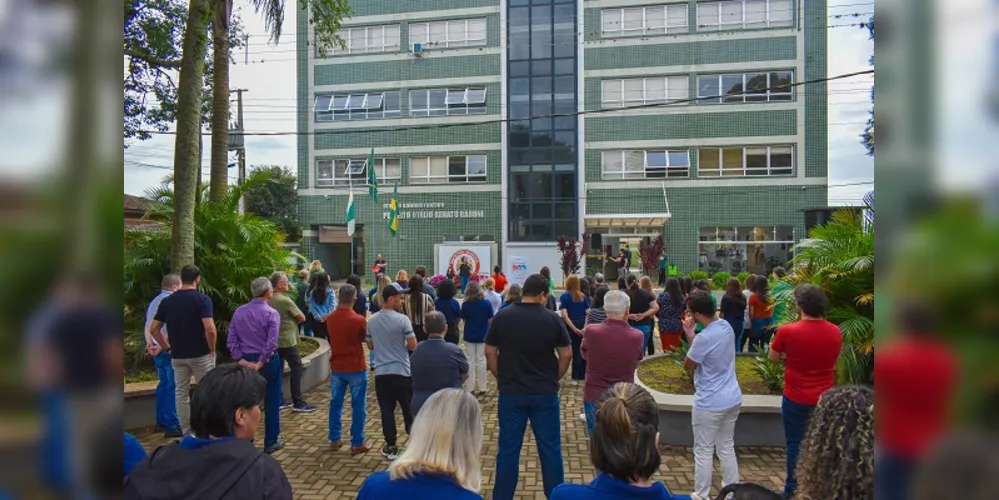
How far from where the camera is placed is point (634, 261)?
2902 centimetres

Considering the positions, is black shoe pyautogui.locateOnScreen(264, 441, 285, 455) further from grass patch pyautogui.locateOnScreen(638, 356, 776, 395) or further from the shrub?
the shrub

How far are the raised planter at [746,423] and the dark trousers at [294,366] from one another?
445 centimetres

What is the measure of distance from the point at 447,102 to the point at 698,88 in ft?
41.4

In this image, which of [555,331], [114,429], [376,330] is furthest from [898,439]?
[376,330]

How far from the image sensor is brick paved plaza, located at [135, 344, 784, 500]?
5.20 m

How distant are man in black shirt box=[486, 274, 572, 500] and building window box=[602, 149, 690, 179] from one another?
82.0 feet

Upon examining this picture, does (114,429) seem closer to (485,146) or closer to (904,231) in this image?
(904,231)

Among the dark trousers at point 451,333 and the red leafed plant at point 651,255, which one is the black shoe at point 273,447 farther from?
the red leafed plant at point 651,255

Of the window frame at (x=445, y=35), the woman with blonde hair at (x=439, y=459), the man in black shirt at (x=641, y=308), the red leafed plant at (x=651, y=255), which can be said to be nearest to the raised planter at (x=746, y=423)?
the man in black shirt at (x=641, y=308)

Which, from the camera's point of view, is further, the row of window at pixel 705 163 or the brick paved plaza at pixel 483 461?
the row of window at pixel 705 163

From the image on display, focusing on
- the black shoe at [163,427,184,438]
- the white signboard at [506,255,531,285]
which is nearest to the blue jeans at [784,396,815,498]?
the black shoe at [163,427,184,438]

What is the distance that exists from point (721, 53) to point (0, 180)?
3095cm

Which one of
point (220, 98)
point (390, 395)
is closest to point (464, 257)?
point (220, 98)

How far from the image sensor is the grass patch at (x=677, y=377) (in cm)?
721
